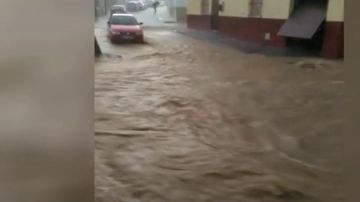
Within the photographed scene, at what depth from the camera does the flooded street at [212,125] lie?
120 inches

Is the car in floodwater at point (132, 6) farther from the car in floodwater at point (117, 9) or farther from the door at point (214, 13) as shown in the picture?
the door at point (214, 13)

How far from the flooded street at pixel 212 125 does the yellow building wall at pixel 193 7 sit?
405 millimetres

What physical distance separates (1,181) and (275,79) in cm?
560

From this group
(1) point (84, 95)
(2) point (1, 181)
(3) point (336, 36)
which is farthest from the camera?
(3) point (336, 36)

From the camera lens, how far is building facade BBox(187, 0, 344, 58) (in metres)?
7.87

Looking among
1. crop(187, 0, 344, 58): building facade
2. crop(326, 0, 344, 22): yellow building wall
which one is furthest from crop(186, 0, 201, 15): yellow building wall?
crop(326, 0, 344, 22): yellow building wall

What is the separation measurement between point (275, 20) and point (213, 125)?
4172 mm

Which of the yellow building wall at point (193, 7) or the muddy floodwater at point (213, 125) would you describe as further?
the yellow building wall at point (193, 7)

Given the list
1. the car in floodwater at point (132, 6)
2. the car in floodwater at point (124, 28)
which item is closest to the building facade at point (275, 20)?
the car in floodwater at point (124, 28)

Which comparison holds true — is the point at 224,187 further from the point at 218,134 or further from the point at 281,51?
the point at 281,51

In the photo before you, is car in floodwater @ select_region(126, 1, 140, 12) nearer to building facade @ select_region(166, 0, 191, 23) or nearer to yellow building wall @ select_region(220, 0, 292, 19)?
building facade @ select_region(166, 0, 191, 23)

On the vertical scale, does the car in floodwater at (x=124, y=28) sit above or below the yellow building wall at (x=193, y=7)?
below

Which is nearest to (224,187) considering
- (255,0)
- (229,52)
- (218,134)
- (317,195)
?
(317,195)

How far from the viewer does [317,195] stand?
2961mm
